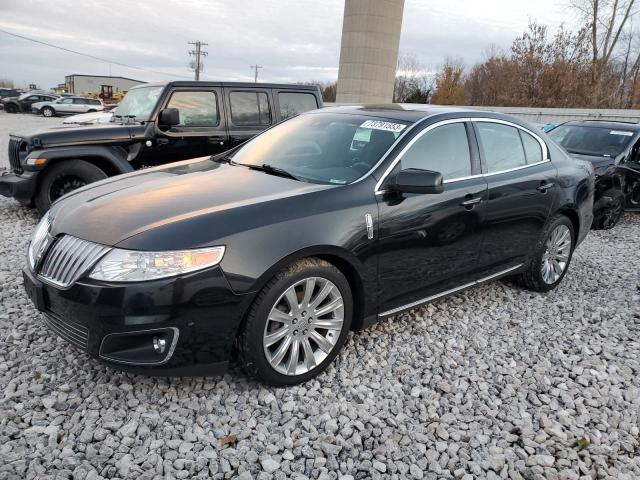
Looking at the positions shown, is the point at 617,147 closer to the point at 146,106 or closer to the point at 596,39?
the point at 146,106

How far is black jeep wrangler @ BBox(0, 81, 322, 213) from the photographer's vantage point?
6180 millimetres

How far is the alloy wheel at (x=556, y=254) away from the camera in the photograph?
184 inches

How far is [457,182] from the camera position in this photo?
143 inches

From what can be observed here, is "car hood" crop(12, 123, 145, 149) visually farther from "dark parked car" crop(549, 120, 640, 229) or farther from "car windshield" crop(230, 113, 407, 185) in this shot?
"dark parked car" crop(549, 120, 640, 229)

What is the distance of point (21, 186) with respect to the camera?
241 inches

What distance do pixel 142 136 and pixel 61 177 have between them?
3.81 feet

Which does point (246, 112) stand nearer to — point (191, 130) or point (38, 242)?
point (191, 130)

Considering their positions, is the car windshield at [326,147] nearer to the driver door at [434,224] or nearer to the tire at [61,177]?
the driver door at [434,224]

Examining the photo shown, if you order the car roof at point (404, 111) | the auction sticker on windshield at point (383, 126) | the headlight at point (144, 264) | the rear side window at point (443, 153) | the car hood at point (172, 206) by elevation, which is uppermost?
the car roof at point (404, 111)

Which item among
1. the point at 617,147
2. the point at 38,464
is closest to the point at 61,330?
the point at 38,464

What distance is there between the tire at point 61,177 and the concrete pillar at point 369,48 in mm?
26288

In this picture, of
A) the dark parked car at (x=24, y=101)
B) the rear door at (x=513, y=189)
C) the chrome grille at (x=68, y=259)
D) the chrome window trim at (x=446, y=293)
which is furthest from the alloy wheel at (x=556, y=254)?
the dark parked car at (x=24, y=101)

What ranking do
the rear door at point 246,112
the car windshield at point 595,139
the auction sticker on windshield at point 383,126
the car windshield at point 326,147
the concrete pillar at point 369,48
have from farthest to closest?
the concrete pillar at point 369,48
the car windshield at point 595,139
the rear door at point 246,112
the auction sticker on windshield at point 383,126
the car windshield at point 326,147

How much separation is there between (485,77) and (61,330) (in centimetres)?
4090
